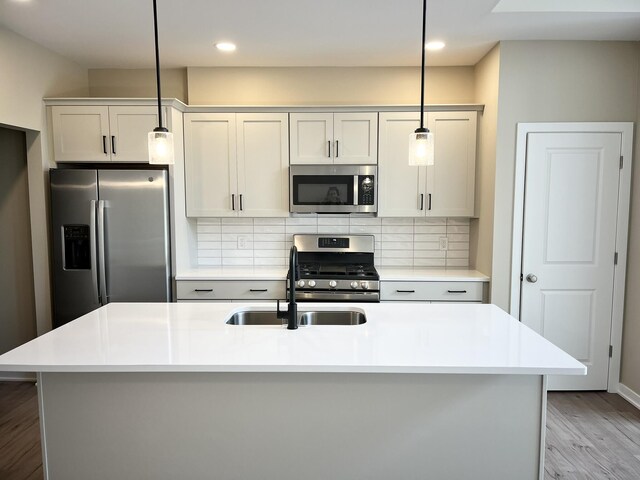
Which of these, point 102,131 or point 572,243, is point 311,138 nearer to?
point 102,131

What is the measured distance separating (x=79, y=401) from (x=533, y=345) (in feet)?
6.19

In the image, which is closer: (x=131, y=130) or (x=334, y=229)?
(x=131, y=130)

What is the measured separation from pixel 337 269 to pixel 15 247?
Answer: 267 cm

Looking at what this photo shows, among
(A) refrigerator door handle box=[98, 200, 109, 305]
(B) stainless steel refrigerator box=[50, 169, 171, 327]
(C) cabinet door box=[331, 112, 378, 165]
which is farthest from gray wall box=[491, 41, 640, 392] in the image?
(A) refrigerator door handle box=[98, 200, 109, 305]

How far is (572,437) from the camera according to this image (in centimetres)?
267

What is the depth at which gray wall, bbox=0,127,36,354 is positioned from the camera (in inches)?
136

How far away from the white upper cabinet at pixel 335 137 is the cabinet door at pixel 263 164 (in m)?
0.12

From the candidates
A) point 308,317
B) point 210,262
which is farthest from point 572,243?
point 210,262

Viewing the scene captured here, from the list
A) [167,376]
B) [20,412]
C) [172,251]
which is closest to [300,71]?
[172,251]

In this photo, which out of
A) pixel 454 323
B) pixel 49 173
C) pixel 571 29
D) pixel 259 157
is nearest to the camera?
pixel 454 323

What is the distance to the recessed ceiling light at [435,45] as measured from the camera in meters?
3.18

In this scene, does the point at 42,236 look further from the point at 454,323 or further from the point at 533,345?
the point at 533,345

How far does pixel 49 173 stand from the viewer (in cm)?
333

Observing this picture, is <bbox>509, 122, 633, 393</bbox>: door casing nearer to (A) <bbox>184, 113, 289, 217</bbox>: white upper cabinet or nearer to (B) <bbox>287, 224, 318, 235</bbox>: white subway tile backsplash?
(B) <bbox>287, 224, 318, 235</bbox>: white subway tile backsplash
